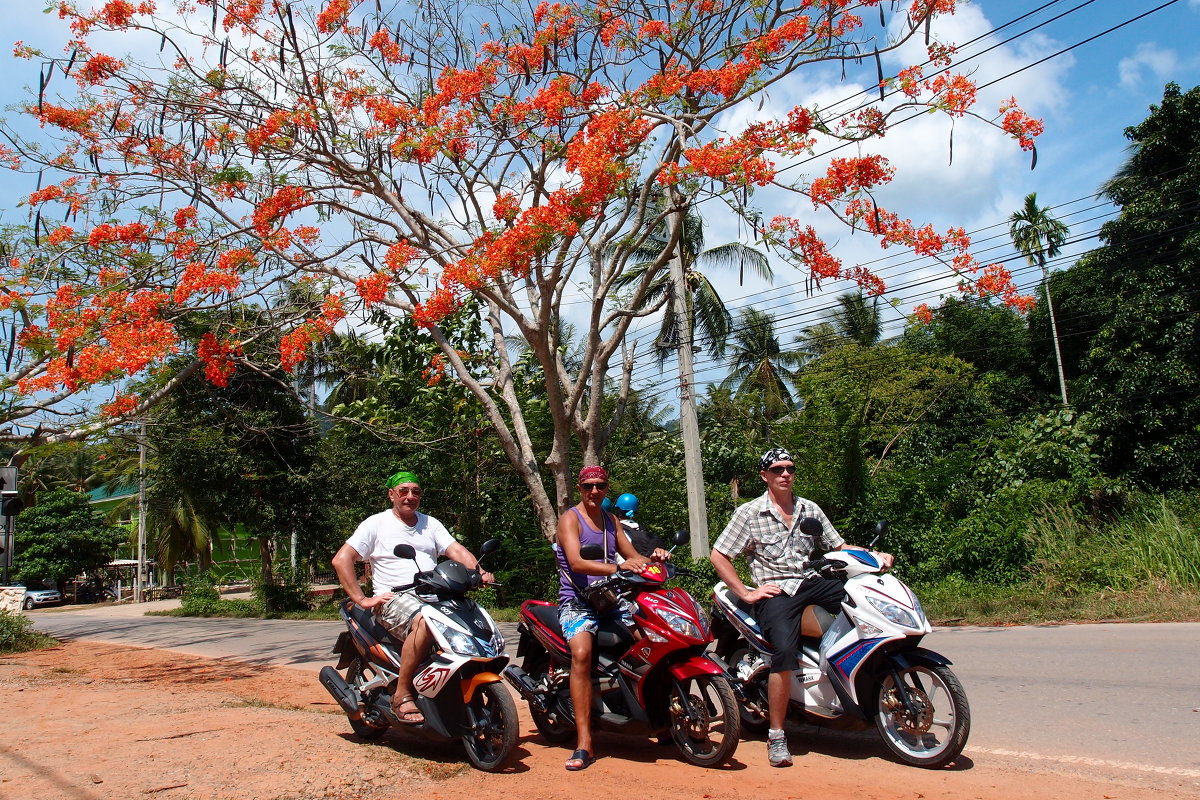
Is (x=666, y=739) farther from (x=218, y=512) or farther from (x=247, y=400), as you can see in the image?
(x=218, y=512)

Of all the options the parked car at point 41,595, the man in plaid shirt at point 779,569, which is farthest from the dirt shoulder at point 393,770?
the parked car at point 41,595

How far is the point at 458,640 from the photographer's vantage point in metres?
4.93

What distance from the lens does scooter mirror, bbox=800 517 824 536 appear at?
486cm

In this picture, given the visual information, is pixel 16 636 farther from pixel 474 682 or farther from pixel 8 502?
pixel 474 682

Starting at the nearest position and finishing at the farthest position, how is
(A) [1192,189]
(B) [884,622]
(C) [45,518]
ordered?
(B) [884,622] → (A) [1192,189] → (C) [45,518]

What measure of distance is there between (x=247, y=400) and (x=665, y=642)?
64.6ft

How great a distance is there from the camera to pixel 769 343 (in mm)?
35000

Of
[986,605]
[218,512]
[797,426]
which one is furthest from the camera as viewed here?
[218,512]

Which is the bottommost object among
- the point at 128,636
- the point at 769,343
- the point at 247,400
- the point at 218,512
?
the point at 128,636

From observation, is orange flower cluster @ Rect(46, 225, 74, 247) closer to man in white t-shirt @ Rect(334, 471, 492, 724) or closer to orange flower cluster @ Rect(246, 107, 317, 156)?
orange flower cluster @ Rect(246, 107, 317, 156)

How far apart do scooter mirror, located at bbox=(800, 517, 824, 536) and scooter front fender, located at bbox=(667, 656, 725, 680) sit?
0.86 meters

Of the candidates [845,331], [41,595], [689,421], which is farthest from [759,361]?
[41,595]

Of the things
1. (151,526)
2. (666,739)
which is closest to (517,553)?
(666,739)

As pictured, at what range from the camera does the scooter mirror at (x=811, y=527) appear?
4859 mm
